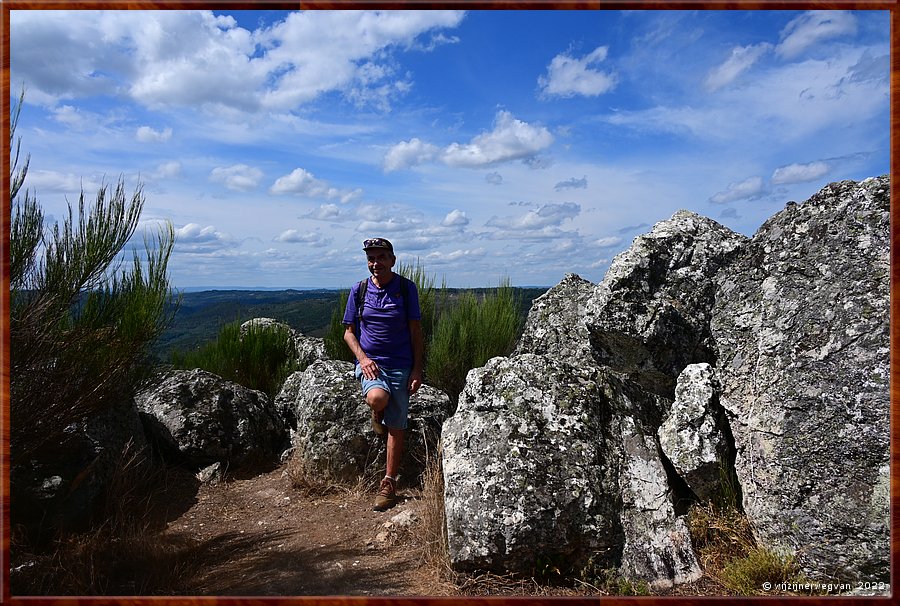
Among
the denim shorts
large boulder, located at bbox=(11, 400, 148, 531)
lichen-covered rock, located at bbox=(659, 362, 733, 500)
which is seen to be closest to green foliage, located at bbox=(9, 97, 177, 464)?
large boulder, located at bbox=(11, 400, 148, 531)

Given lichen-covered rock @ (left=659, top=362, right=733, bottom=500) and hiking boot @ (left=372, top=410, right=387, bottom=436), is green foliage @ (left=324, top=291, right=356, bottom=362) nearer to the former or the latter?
hiking boot @ (left=372, top=410, right=387, bottom=436)

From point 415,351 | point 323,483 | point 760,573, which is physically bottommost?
point 323,483

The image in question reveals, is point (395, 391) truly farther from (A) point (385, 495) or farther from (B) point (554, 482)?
(B) point (554, 482)

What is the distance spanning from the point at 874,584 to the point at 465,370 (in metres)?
4.92

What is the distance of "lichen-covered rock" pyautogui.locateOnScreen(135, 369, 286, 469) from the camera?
6.50 metres

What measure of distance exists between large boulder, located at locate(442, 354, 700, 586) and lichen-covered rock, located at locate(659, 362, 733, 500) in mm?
163

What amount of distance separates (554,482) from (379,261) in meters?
2.22

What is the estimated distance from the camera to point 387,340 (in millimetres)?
5164

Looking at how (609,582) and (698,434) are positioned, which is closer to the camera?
(609,582)

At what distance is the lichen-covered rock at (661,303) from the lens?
5.07 meters

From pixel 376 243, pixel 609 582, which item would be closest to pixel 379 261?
pixel 376 243

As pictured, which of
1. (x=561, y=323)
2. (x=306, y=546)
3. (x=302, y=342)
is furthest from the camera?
(x=302, y=342)

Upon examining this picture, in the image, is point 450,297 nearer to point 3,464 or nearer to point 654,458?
point 654,458

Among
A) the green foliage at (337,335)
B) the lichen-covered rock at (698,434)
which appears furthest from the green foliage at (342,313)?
the lichen-covered rock at (698,434)
